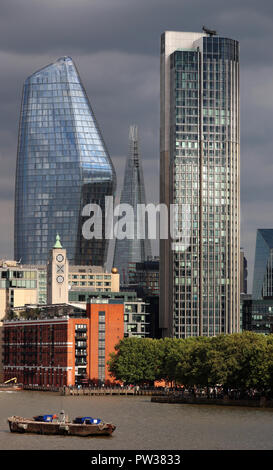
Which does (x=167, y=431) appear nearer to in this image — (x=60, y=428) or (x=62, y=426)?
(x=62, y=426)

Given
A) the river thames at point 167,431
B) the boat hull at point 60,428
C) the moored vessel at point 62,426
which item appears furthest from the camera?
the moored vessel at point 62,426

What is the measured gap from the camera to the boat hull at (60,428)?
142125mm

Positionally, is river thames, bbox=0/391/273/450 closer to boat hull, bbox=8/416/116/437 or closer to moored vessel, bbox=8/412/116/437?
boat hull, bbox=8/416/116/437

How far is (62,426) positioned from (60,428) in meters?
0.38

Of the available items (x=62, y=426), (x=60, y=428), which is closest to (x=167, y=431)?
(x=62, y=426)

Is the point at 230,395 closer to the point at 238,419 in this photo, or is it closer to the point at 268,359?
the point at 268,359

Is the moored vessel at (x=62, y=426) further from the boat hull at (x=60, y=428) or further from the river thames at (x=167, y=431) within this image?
the river thames at (x=167, y=431)

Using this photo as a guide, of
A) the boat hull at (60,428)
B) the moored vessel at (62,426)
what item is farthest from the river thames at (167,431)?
the moored vessel at (62,426)

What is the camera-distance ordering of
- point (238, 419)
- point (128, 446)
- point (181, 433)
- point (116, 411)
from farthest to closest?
point (116, 411)
point (238, 419)
point (181, 433)
point (128, 446)

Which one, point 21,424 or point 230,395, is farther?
point 230,395
